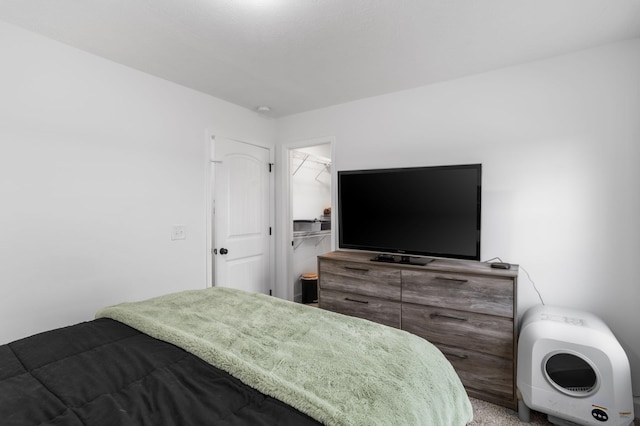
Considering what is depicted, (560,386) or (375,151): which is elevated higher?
(375,151)

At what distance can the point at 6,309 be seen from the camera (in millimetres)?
1865

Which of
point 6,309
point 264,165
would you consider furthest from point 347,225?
point 6,309

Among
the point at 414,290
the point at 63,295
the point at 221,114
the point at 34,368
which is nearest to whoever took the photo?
the point at 34,368

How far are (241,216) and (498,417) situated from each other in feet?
9.16

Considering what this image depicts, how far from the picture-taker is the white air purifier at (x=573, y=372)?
166 cm

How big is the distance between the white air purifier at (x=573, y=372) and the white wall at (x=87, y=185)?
270 centimetres

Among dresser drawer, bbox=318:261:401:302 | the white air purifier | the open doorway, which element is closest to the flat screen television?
dresser drawer, bbox=318:261:401:302

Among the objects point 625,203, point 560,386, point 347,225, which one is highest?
point 625,203

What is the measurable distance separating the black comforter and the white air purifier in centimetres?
174

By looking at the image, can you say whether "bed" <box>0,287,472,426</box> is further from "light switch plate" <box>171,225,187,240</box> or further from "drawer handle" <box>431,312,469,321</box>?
"light switch plate" <box>171,225,187,240</box>

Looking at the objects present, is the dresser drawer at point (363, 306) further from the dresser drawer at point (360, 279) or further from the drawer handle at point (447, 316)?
the drawer handle at point (447, 316)

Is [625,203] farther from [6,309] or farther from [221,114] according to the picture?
[6,309]

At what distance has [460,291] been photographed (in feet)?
7.18

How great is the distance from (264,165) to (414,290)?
7.43 ft
